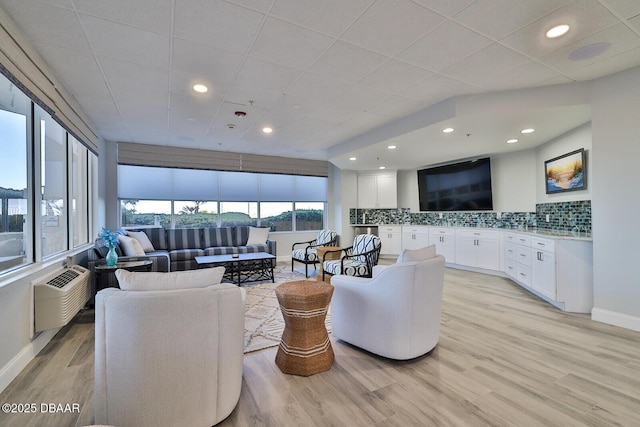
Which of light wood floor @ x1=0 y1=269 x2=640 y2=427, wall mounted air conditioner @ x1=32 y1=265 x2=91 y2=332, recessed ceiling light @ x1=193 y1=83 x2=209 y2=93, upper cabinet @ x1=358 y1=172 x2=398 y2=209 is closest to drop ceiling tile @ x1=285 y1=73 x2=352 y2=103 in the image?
recessed ceiling light @ x1=193 y1=83 x2=209 y2=93

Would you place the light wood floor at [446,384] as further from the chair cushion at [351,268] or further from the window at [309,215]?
the window at [309,215]

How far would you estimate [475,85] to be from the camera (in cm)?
328

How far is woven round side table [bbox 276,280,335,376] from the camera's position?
Result: 217cm

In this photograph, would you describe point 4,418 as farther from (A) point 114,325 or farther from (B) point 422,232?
(B) point 422,232

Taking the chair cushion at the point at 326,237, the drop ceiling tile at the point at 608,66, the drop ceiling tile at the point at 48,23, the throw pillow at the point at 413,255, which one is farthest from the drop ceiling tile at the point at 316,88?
the chair cushion at the point at 326,237

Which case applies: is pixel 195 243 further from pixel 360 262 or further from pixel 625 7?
pixel 625 7

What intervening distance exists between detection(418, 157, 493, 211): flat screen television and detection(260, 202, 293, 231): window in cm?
345

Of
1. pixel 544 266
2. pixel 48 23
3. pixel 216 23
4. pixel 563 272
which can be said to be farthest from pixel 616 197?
pixel 48 23

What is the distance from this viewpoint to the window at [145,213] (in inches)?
235

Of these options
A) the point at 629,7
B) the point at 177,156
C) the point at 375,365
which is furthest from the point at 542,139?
the point at 177,156

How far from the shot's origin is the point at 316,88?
3354 millimetres

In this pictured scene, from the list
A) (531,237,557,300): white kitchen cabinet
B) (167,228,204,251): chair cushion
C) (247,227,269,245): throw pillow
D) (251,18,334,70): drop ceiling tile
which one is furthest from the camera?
(247,227,269,245): throw pillow

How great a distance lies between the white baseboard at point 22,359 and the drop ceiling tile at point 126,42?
2.61 metres

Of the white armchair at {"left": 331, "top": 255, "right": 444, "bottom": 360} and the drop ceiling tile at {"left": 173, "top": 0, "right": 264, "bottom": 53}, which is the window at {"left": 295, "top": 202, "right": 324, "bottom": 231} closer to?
the white armchair at {"left": 331, "top": 255, "right": 444, "bottom": 360}
